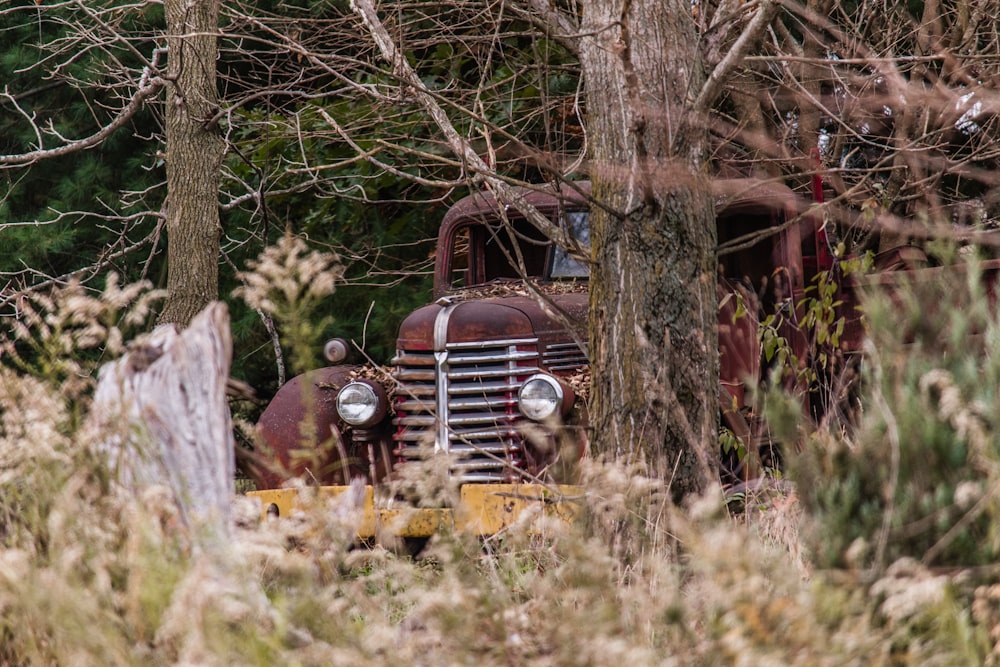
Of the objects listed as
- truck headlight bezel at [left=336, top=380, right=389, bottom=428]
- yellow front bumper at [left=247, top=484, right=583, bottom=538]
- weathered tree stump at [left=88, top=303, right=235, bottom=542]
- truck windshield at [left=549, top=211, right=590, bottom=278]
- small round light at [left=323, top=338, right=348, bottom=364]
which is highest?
truck windshield at [left=549, top=211, right=590, bottom=278]

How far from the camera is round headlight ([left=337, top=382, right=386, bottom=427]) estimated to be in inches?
215

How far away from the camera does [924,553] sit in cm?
243

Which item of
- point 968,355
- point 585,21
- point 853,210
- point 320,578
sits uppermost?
point 585,21

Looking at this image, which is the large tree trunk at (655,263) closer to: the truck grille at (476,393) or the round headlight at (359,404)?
the truck grille at (476,393)

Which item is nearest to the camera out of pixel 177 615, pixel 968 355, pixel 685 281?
pixel 177 615

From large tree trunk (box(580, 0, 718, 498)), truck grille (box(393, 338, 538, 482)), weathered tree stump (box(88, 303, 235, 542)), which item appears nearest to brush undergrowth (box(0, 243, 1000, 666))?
weathered tree stump (box(88, 303, 235, 542))

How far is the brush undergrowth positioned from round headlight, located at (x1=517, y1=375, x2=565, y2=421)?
2160 millimetres

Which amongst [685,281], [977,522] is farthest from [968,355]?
[685,281]

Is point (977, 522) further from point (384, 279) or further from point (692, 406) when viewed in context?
point (384, 279)

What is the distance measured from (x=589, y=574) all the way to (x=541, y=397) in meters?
2.90

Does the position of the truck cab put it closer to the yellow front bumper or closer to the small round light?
the small round light

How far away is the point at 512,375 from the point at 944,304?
288 centimetres

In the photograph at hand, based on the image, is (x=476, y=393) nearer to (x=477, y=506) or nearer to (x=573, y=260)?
(x=477, y=506)

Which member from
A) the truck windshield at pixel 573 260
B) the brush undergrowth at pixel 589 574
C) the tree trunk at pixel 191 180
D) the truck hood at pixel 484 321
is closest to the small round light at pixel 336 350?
the truck hood at pixel 484 321
